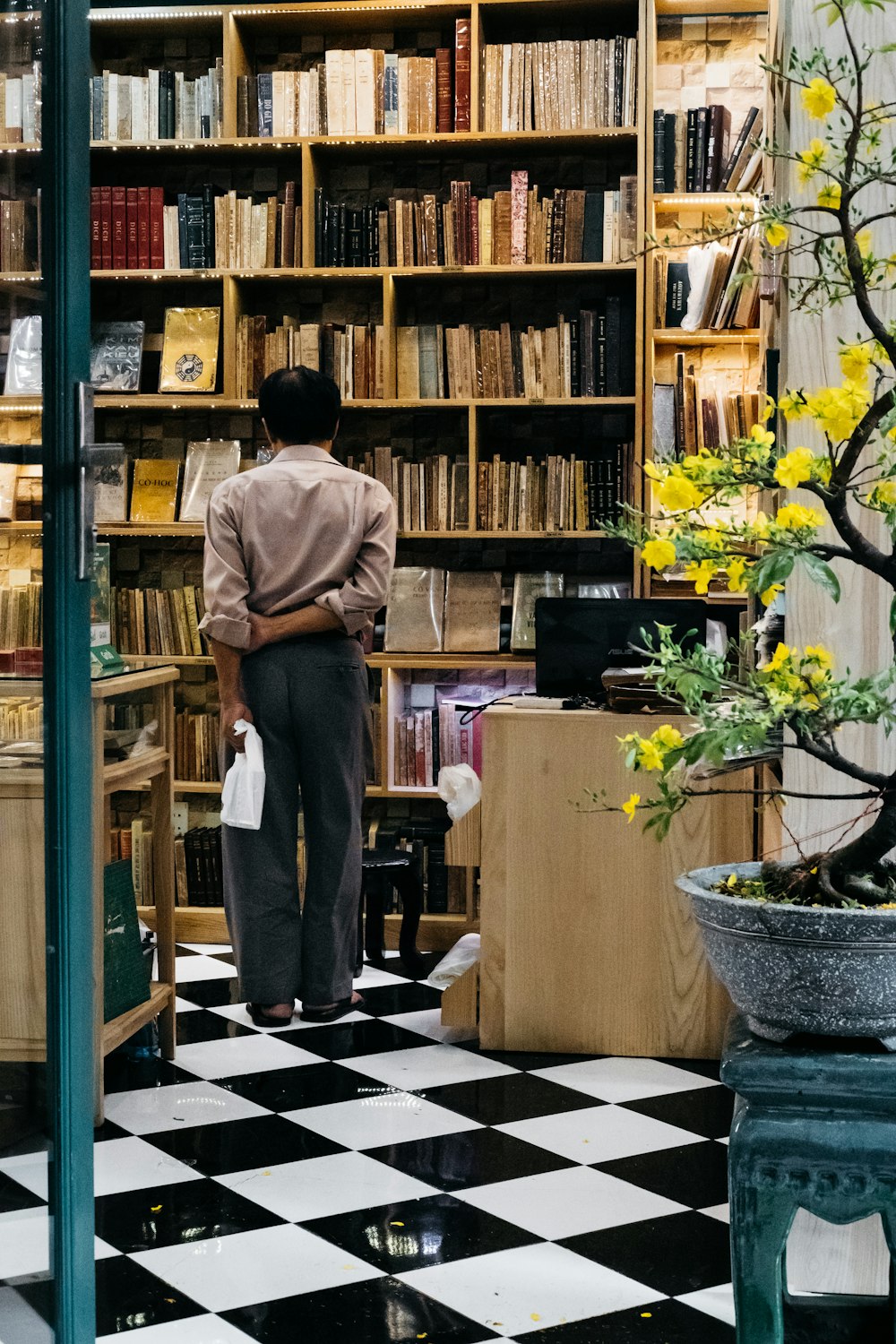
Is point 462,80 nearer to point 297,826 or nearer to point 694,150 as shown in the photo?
point 694,150

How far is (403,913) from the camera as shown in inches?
170

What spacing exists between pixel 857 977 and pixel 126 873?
231 centimetres

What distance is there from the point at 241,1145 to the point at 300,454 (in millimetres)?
1645

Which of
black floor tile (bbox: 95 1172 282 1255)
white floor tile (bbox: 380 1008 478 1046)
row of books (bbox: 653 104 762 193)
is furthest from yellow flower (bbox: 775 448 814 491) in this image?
row of books (bbox: 653 104 762 193)

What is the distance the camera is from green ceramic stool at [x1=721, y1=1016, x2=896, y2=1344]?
129 centimetres

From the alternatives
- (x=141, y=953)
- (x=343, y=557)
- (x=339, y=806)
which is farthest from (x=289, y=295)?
(x=141, y=953)

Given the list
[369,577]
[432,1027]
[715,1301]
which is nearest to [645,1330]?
[715,1301]

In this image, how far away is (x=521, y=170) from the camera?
492 centimetres

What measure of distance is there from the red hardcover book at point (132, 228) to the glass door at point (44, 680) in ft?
10.6

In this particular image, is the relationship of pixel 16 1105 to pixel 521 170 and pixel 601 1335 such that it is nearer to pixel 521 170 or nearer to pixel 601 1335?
pixel 601 1335

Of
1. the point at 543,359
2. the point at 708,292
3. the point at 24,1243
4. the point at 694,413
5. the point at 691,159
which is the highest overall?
the point at 691,159

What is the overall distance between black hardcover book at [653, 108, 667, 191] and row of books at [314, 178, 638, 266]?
0.09 meters

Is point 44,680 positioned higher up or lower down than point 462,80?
lower down

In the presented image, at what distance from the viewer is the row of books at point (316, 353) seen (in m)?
4.85
